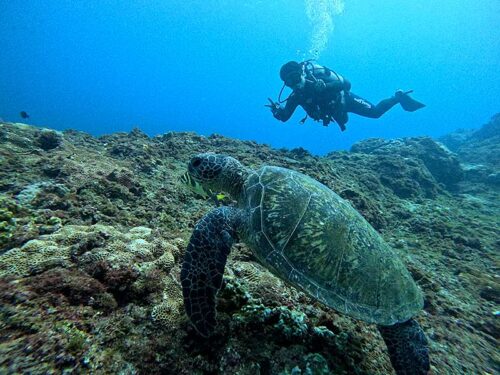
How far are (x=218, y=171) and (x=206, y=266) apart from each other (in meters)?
1.76

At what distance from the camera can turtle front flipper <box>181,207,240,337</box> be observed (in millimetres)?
2195

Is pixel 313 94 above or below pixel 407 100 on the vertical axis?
below

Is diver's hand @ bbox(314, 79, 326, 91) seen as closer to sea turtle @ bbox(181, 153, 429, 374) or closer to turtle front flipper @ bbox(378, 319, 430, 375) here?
sea turtle @ bbox(181, 153, 429, 374)

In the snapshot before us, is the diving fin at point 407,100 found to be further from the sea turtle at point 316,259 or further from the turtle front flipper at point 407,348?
the turtle front flipper at point 407,348

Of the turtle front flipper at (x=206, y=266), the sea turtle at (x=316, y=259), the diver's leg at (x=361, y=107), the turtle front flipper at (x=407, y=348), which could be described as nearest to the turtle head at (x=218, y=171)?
the sea turtle at (x=316, y=259)

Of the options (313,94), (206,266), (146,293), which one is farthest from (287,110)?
(146,293)

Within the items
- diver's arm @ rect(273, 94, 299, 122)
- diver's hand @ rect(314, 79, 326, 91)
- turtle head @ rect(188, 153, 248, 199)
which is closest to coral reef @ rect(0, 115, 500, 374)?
turtle head @ rect(188, 153, 248, 199)

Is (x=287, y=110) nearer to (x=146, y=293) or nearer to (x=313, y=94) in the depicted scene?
(x=313, y=94)

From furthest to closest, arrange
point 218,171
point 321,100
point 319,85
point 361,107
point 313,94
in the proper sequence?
point 361,107 < point 321,100 < point 313,94 < point 319,85 < point 218,171

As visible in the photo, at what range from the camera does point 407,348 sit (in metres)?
2.58

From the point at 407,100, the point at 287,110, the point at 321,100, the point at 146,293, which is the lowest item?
the point at 146,293

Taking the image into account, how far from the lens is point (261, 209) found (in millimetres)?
2967

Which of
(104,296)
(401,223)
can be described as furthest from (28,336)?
(401,223)

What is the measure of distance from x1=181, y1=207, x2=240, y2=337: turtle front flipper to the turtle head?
925 mm
